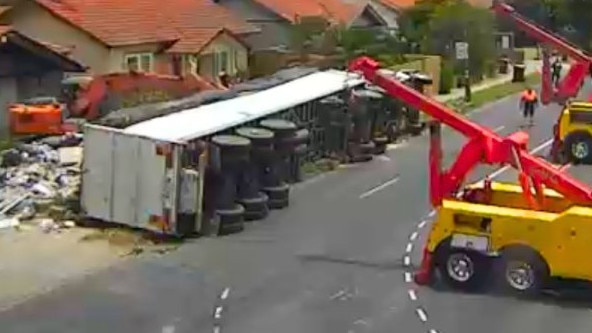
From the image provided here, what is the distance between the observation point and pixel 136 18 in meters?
52.6

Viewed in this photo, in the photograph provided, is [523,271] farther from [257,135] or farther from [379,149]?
[379,149]

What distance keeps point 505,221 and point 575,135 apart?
16.0m

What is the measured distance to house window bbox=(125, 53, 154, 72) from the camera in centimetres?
4968

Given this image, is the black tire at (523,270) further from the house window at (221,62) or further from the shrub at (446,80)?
the shrub at (446,80)

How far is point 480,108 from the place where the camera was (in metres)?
51.4

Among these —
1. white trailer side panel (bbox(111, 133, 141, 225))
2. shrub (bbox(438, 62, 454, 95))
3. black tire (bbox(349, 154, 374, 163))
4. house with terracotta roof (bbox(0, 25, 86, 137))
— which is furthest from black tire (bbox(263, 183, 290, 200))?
shrub (bbox(438, 62, 454, 95))

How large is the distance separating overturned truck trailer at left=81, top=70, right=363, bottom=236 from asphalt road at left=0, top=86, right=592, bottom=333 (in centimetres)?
77

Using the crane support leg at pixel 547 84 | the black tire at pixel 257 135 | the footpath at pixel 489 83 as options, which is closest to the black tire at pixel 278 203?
the black tire at pixel 257 135

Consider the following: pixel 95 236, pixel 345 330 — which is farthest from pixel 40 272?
pixel 345 330

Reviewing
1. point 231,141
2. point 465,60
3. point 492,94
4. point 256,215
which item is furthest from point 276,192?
point 465,60

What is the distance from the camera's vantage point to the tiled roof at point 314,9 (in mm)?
68750

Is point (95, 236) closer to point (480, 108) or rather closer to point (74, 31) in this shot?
point (74, 31)

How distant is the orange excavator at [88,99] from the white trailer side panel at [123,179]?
10632 mm

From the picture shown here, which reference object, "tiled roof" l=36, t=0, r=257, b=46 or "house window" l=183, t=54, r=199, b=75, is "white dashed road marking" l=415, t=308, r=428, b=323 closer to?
"tiled roof" l=36, t=0, r=257, b=46
